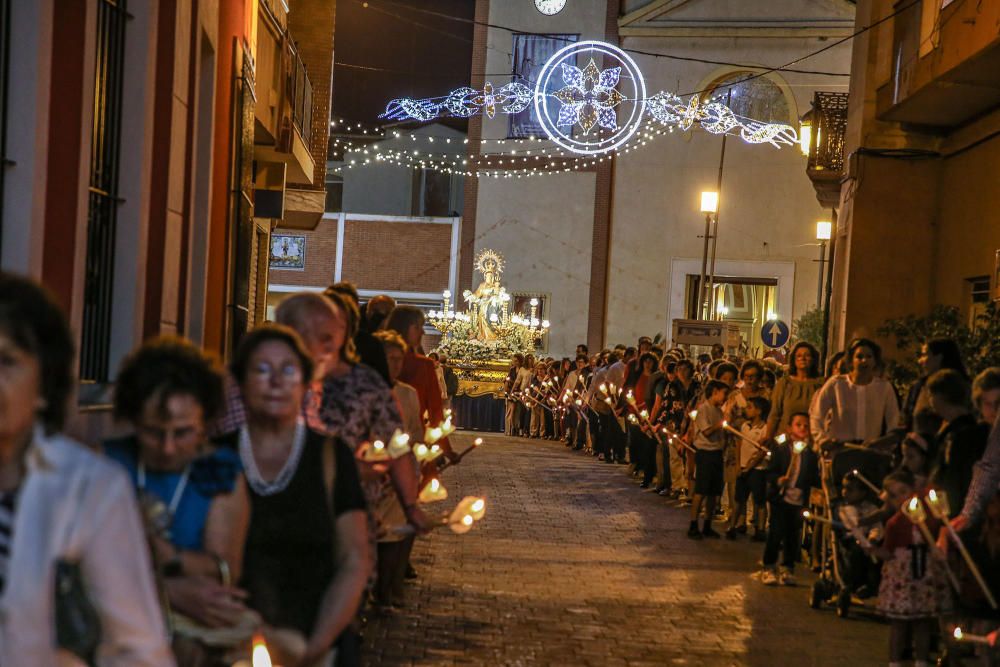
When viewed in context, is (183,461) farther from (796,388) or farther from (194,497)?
(796,388)

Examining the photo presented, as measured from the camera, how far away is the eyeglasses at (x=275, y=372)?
4535 mm

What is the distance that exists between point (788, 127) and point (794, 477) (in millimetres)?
34098

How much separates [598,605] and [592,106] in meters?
36.8

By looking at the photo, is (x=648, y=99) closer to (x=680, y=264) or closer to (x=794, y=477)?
(x=680, y=264)

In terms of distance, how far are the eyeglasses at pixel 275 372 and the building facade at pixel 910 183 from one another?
1425 cm

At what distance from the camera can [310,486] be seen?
4.42 metres

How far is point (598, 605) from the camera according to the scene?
1051 cm

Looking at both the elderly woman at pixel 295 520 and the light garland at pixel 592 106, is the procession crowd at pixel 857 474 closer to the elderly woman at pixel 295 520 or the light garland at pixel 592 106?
the elderly woman at pixel 295 520

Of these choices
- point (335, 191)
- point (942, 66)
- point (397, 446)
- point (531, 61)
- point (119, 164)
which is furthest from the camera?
point (335, 191)

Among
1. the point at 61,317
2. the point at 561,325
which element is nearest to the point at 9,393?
the point at 61,317

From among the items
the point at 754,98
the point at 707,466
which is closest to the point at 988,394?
the point at 707,466

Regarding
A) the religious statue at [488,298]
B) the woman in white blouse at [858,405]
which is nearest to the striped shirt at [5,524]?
the woman in white blouse at [858,405]

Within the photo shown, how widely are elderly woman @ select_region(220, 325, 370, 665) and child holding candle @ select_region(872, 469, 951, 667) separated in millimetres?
4901

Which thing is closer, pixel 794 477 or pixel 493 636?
pixel 493 636
